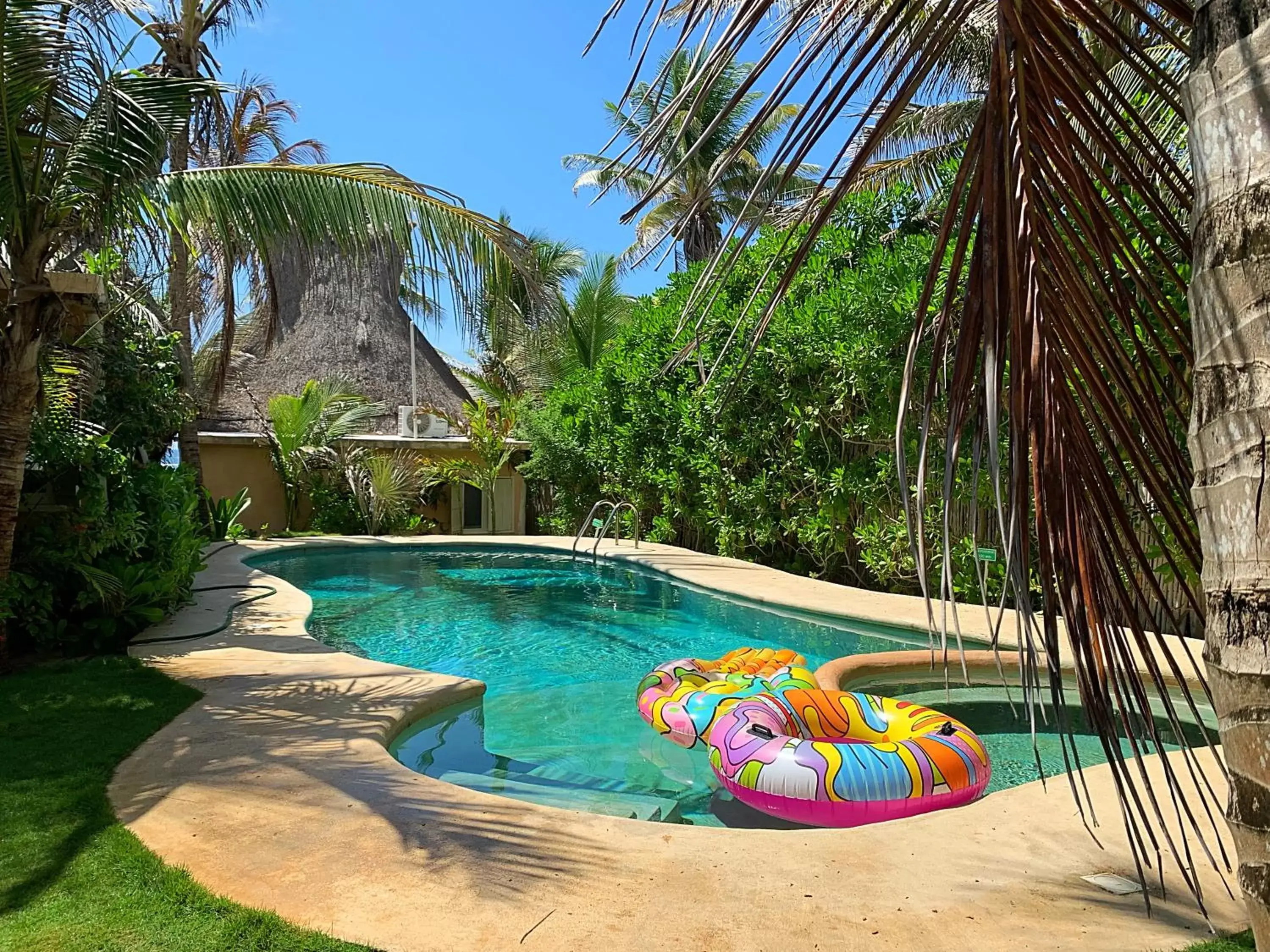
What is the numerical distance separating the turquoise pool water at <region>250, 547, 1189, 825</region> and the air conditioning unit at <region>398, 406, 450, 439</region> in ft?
21.1

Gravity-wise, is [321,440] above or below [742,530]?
above

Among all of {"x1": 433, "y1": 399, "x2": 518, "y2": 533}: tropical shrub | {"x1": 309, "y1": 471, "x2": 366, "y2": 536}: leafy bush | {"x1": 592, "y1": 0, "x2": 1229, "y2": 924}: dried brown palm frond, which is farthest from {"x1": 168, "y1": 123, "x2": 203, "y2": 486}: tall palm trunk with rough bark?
{"x1": 592, "y1": 0, "x2": 1229, "y2": 924}: dried brown palm frond

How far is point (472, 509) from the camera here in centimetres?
2016

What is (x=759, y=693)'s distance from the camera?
5.10 m

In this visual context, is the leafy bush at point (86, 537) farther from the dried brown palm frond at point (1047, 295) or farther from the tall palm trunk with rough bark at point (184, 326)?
the dried brown palm frond at point (1047, 295)

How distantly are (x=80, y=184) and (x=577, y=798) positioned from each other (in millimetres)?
4685

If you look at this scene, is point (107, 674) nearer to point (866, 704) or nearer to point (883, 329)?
point (866, 704)

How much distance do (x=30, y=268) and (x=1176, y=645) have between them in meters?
8.10

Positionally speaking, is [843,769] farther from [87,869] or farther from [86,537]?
[86,537]

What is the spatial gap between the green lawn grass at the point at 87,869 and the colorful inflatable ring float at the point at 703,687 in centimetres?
281

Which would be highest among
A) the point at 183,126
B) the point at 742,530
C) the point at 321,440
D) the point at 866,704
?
the point at 183,126

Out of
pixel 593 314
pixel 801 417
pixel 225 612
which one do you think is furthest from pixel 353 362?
pixel 225 612

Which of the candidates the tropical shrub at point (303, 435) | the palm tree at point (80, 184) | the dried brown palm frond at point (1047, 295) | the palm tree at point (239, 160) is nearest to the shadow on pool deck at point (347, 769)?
the palm tree at point (80, 184)

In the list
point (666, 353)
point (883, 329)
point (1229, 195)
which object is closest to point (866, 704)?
point (1229, 195)
